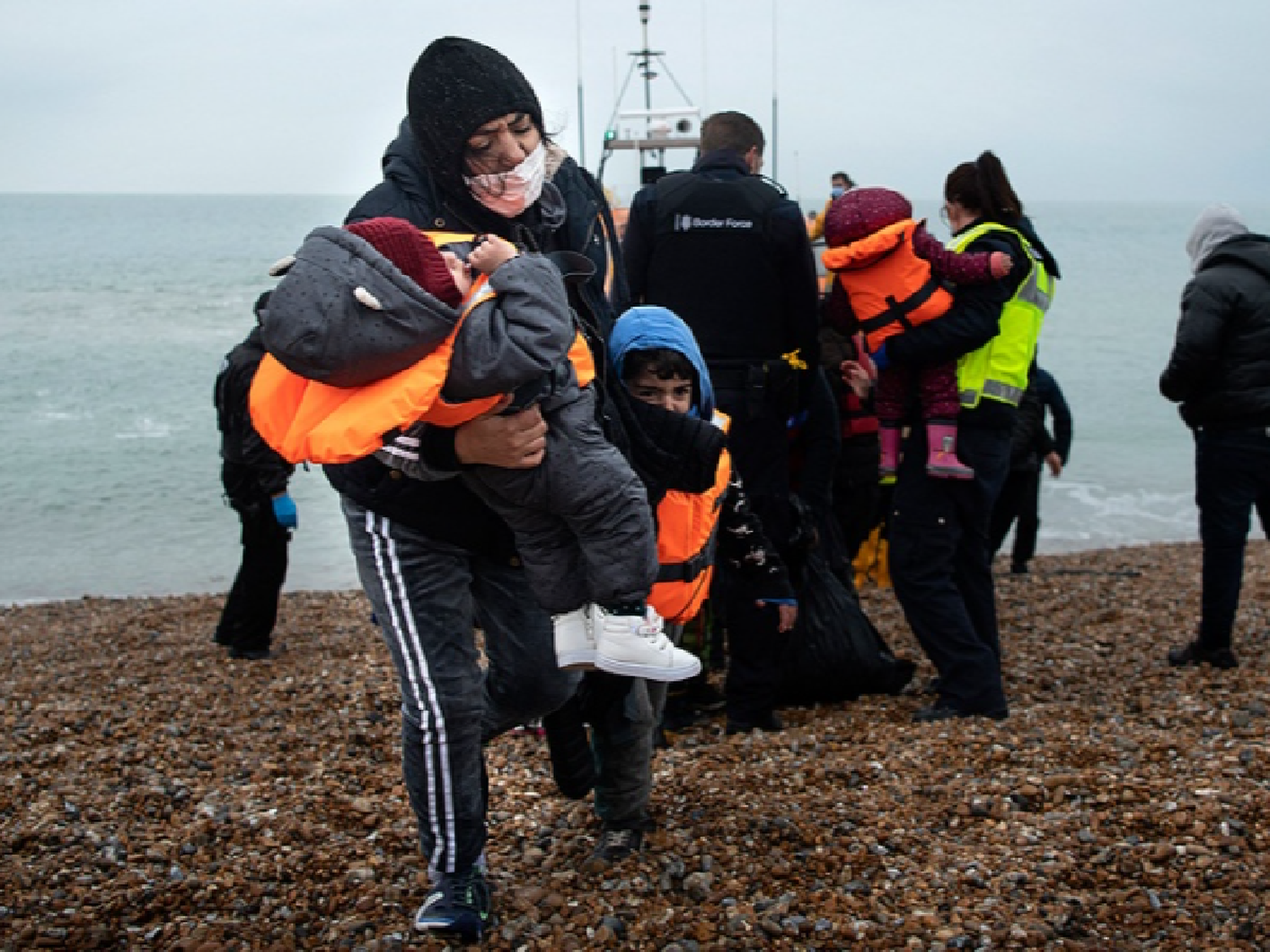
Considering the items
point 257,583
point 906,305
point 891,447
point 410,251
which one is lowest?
point 257,583

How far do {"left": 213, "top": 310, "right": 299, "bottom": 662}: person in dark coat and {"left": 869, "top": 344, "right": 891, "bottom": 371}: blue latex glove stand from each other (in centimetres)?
307

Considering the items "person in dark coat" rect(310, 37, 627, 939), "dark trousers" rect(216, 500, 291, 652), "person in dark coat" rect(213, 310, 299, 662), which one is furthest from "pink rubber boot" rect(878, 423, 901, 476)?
"dark trousers" rect(216, 500, 291, 652)

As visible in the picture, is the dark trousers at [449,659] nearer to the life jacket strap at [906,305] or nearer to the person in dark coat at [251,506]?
the life jacket strap at [906,305]

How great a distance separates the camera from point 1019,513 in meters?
10.8

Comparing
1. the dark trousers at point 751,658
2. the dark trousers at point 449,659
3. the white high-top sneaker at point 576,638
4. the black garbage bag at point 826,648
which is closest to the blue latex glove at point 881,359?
the black garbage bag at point 826,648

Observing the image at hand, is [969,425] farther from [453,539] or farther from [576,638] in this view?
[453,539]

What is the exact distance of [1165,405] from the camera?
103 ft

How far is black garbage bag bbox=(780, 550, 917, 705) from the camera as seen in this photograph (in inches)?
250

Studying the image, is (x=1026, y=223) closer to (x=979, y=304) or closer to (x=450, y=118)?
(x=979, y=304)

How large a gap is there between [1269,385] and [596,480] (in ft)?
16.1

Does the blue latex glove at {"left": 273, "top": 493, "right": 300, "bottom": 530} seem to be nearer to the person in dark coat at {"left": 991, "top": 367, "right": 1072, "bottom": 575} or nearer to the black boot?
the black boot

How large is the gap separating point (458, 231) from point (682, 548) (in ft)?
3.49

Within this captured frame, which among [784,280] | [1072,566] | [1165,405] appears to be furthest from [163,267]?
[784,280]

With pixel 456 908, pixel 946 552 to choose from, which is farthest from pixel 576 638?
pixel 946 552
